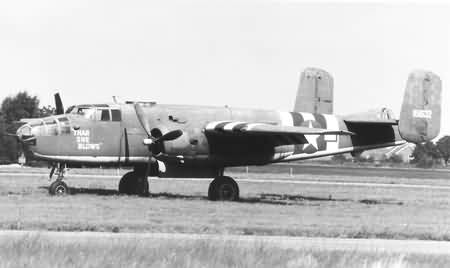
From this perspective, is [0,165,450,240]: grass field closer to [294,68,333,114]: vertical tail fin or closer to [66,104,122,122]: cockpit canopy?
[66,104,122,122]: cockpit canopy

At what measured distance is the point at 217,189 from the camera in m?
25.8

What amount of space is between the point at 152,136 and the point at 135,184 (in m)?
2.58

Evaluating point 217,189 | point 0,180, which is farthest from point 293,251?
point 0,180

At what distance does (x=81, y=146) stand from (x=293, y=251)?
13.6 m

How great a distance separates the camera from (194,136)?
24.9 meters

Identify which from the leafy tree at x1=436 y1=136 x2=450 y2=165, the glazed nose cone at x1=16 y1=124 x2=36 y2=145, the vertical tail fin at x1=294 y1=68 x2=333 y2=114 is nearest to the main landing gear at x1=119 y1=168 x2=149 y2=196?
the glazed nose cone at x1=16 y1=124 x2=36 y2=145

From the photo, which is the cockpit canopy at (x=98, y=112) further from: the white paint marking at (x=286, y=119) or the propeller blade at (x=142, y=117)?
the white paint marking at (x=286, y=119)

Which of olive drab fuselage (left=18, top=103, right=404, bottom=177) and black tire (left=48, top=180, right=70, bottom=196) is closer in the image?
olive drab fuselage (left=18, top=103, right=404, bottom=177)

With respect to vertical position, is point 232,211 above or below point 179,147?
below

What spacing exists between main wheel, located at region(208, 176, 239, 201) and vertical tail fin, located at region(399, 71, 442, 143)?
7.03m

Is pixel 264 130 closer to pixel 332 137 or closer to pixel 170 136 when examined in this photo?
pixel 170 136

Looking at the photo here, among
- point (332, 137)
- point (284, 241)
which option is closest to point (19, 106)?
point (332, 137)

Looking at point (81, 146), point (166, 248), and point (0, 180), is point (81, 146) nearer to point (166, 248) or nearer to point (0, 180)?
point (0, 180)

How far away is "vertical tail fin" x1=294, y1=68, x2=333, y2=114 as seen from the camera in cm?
3160
